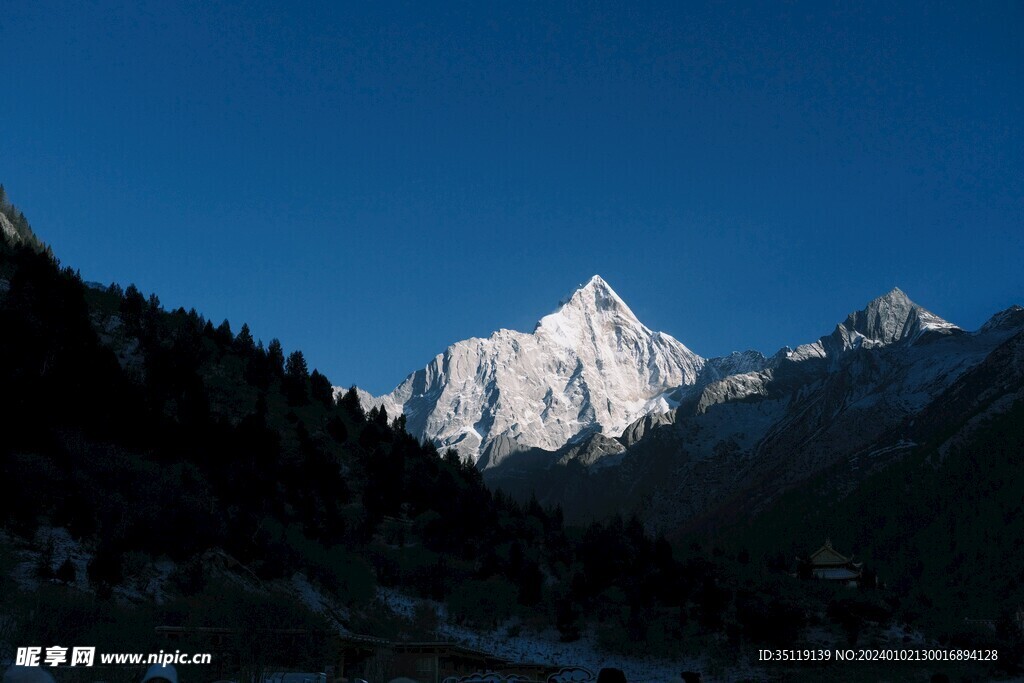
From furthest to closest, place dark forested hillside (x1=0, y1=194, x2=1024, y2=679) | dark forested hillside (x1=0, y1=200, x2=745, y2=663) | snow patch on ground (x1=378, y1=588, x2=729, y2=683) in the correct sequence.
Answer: snow patch on ground (x1=378, y1=588, x2=729, y2=683) → dark forested hillside (x1=0, y1=200, x2=745, y2=663) → dark forested hillside (x1=0, y1=194, x2=1024, y2=679)

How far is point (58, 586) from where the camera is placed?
160ft

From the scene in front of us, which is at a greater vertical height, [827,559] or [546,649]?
[827,559]

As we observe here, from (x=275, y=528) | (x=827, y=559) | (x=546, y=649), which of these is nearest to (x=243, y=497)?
(x=275, y=528)

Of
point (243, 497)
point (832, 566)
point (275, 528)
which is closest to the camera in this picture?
point (275, 528)

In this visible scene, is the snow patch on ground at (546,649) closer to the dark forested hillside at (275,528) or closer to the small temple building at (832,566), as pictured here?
the dark forested hillside at (275,528)

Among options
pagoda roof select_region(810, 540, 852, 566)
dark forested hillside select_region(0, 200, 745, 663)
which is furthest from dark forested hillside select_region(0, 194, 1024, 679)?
pagoda roof select_region(810, 540, 852, 566)

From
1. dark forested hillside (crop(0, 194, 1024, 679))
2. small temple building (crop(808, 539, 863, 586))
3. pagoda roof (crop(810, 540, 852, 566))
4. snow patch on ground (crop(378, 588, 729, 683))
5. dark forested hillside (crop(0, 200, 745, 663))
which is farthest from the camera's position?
pagoda roof (crop(810, 540, 852, 566))

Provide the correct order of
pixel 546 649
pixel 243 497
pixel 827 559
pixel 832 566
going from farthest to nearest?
pixel 827 559 → pixel 832 566 → pixel 243 497 → pixel 546 649

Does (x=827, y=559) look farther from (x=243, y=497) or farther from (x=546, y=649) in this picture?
(x=243, y=497)

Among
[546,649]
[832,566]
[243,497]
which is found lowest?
[546,649]

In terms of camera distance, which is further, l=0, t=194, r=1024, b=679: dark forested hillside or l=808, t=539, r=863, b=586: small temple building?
l=808, t=539, r=863, b=586: small temple building

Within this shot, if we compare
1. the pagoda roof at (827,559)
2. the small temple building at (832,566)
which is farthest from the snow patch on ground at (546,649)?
the pagoda roof at (827,559)

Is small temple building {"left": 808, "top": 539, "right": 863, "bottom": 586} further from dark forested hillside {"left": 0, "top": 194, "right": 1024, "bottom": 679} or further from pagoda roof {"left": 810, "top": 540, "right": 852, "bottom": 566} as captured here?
dark forested hillside {"left": 0, "top": 194, "right": 1024, "bottom": 679}

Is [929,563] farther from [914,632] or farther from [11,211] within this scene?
[11,211]
